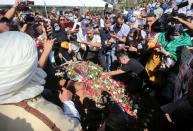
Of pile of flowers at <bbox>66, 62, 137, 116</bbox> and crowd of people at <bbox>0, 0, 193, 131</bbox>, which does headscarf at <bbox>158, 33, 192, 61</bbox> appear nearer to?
crowd of people at <bbox>0, 0, 193, 131</bbox>

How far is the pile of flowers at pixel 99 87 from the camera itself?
636 cm

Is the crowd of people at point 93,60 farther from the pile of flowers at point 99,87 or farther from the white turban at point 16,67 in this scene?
the pile of flowers at point 99,87

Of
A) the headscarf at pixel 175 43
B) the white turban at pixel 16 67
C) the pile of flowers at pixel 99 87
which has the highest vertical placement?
the white turban at pixel 16 67

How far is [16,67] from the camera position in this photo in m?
1.81

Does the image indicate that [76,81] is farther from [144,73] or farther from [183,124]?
[183,124]

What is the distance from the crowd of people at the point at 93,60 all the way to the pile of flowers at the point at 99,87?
23 centimetres

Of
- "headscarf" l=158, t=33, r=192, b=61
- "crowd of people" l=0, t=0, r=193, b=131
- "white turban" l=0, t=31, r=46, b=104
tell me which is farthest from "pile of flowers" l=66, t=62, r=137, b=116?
"white turban" l=0, t=31, r=46, b=104

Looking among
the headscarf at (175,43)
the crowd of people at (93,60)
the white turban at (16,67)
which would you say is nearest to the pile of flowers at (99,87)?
the crowd of people at (93,60)

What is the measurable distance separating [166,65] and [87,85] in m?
1.92

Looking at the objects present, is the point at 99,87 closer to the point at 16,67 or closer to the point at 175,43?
the point at 175,43

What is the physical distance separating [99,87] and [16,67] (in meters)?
5.06

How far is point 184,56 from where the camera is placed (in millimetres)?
4539

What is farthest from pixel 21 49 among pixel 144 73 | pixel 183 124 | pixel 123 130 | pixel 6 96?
pixel 144 73

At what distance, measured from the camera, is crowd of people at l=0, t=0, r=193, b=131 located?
6.06 feet
